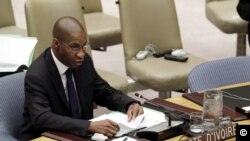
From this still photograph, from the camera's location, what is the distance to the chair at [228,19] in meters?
4.34

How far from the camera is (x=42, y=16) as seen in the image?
3.46m

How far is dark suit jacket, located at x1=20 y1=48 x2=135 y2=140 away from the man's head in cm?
7

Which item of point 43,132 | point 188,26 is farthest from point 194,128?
point 188,26

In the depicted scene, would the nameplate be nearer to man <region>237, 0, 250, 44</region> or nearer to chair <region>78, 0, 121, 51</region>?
man <region>237, 0, 250, 44</region>

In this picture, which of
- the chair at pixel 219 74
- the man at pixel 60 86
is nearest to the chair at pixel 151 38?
the chair at pixel 219 74

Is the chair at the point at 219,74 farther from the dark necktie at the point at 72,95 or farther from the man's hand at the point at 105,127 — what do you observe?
the man's hand at the point at 105,127

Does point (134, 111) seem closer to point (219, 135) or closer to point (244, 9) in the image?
point (219, 135)

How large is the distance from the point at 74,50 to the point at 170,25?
1539 millimetres

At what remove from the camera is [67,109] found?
2.49 metres

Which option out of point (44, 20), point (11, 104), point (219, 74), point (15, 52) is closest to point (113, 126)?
point (11, 104)

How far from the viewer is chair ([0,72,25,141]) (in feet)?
7.98

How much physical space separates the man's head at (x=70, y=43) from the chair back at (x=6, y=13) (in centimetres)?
190

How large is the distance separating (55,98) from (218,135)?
0.76 metres

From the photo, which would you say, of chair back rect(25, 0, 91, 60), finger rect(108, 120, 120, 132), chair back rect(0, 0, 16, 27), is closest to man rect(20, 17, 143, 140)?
→ finger rect(108, 120, 120, 132)
